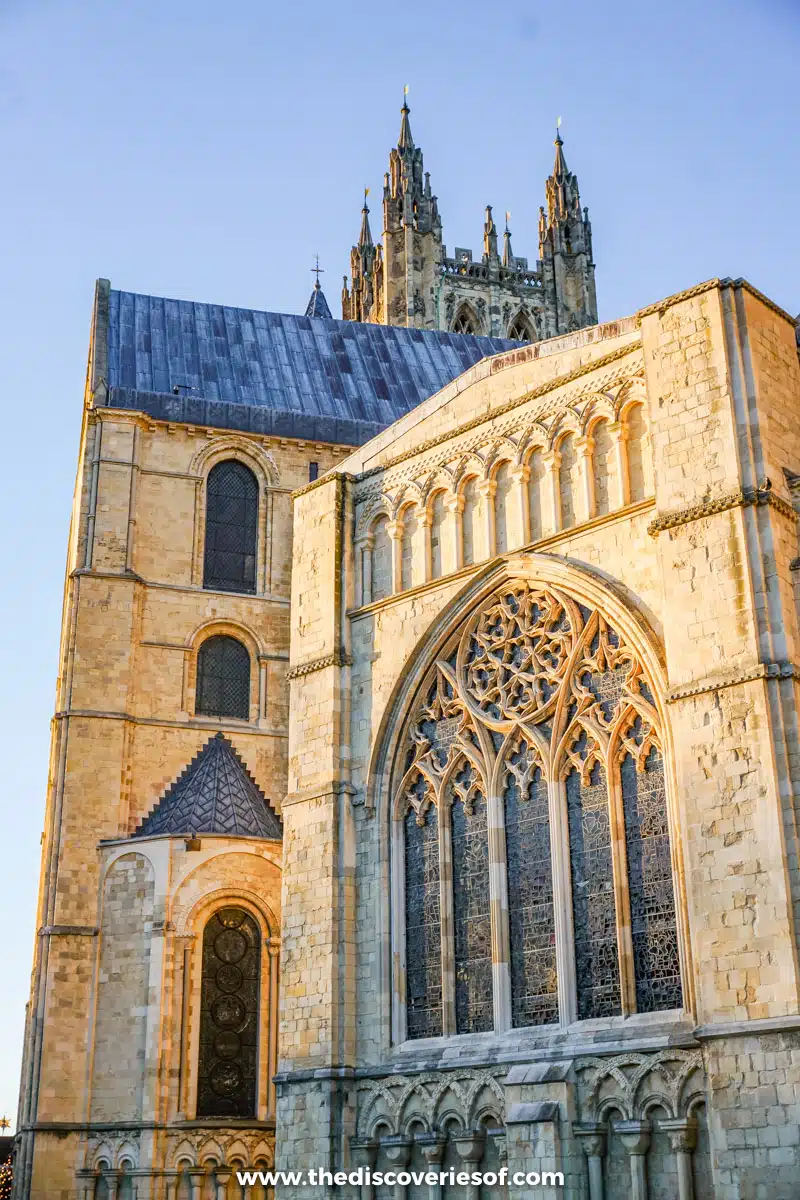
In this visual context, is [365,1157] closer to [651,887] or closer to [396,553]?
[651,887]

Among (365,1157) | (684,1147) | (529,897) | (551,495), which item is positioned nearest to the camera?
(684,1147)

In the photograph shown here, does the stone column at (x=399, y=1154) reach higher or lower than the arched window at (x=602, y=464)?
lower

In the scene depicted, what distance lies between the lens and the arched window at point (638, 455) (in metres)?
18.0

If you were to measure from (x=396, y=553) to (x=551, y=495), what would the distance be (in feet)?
9.69

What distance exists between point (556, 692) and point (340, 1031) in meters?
5.23

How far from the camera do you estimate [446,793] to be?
19562mm

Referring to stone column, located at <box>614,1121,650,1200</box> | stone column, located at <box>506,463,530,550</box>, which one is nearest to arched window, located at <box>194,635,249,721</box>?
stone column, located at <box>506,463,530,550</box>

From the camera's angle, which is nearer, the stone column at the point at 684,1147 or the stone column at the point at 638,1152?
the stone column at the point at 684,1147

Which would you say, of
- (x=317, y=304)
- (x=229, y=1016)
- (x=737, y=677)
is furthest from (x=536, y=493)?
(x=317, y=304)

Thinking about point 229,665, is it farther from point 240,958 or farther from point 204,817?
point 240,958

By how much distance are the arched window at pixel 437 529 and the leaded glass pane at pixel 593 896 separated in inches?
153

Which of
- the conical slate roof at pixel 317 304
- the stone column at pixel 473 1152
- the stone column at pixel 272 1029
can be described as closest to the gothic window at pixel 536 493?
the stone column at pixel 473 1152

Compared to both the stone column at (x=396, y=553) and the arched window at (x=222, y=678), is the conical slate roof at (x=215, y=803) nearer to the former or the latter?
the arched window at (x=222, y=678)

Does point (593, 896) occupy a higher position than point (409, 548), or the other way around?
point (409, 548)
